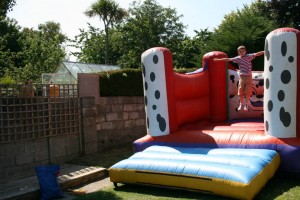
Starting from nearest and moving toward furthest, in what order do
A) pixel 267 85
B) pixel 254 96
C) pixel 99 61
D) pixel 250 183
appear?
pixel 250 183 < pixel 267 85 < pixel 254 96 < pixel 99 61

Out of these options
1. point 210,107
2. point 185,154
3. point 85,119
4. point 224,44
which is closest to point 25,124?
point 85,119

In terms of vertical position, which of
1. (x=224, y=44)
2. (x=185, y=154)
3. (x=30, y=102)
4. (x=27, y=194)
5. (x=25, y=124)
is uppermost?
(x=224, y=44)

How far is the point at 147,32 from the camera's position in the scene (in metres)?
28.3

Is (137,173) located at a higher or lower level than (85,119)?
lower

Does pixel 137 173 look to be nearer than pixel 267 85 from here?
Yes

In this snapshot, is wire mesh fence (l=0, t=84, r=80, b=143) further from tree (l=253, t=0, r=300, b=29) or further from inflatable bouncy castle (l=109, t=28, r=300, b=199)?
tree (l=253, t=0, r=300, b=29)

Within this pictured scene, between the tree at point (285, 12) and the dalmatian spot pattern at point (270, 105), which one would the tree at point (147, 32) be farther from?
the dalmatian spot pattern at point (270, 105)

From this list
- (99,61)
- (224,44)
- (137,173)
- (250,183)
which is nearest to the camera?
(250,183)

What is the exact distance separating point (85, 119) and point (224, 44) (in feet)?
20.3

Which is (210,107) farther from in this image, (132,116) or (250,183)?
(250,183)

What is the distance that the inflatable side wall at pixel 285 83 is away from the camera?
5.55 m

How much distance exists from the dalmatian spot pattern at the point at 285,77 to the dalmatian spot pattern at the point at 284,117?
430 millimetres

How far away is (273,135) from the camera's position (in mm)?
5551

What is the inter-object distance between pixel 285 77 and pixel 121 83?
16.1 feet
